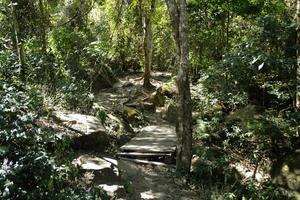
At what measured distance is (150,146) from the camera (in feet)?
26.7

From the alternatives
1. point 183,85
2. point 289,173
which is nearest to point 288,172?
point 289,173

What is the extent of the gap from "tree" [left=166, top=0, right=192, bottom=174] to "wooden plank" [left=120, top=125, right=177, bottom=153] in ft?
3.37

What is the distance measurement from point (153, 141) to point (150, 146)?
439mm

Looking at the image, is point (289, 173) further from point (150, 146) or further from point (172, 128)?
point (172, 128)

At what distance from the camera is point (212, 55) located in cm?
1222

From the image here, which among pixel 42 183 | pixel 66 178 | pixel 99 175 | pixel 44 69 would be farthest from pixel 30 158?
pixel 44 69

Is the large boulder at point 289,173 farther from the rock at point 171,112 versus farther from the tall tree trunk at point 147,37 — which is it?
the tall tree trunk at point 147,37

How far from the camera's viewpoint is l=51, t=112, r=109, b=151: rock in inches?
286

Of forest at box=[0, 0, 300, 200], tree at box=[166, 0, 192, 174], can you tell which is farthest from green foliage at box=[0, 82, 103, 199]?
tree at box=[166, 0, 192, 174]

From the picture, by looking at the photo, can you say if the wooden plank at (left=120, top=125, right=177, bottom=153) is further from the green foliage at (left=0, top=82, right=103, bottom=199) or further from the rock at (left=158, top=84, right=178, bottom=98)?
the green foliage at (left=0, top=82, right=103, bottom=199)

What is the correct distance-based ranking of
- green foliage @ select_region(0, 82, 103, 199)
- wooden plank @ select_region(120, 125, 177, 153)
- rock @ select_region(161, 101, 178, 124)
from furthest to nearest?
rock @ select_region(161, 101, 178, 124) → wooden plank @ select_region(120, 125, 177, 153) → green foliage @ select_region(0, 82, 103, 199)

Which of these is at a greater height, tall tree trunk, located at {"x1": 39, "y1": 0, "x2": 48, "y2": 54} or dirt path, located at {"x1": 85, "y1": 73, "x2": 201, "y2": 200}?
tall tree trunk, located at {"x1": 39, "y1": 0, "x2": 48, "y2": 54}

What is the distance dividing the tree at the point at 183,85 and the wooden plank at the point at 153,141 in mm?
1028

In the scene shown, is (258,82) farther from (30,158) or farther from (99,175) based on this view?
(30,158)
